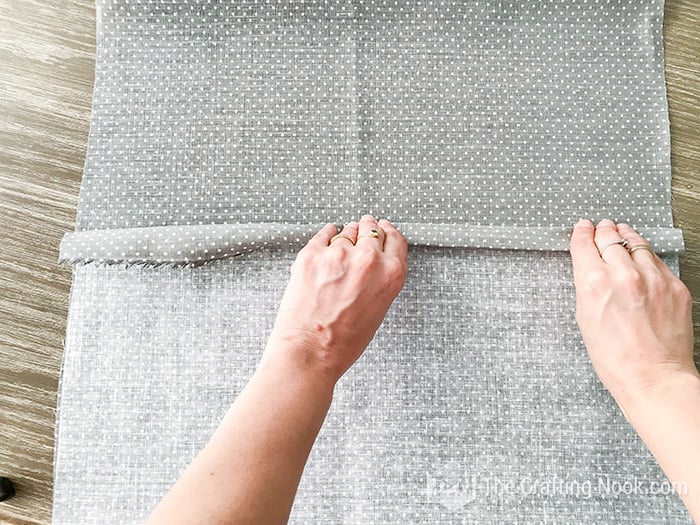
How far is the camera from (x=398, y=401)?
2.55 feet

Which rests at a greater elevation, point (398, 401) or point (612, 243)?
point (612, 243)

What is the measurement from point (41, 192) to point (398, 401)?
62cm

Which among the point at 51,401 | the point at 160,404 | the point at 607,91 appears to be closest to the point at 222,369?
the point at 160,404

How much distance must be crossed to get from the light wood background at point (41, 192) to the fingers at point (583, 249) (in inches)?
6.2

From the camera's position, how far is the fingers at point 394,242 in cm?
76

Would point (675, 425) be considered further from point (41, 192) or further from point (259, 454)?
point (41, 192)

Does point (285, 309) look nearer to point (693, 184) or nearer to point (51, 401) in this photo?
point (51, 401)

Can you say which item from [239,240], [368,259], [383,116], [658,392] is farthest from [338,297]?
[658,392]

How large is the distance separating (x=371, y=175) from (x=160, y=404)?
433 millimetres

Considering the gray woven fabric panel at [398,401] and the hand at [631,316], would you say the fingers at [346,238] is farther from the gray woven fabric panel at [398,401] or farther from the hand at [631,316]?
the hand at [631,316]

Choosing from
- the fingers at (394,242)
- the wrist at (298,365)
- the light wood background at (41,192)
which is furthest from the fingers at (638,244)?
the wrist at (298,365)

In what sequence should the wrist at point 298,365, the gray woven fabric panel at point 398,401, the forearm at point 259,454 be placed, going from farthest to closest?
the gray woven fabric panel at point 398,401 → the wrist at point 298,365 → the forearm at point 259,454

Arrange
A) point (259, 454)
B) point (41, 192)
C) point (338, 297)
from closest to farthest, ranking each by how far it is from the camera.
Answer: point (259, 454)
point (338, 297)
point (41, 192)

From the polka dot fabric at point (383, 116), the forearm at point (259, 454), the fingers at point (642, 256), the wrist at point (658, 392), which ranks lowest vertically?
the forearm at point (259, 454)
